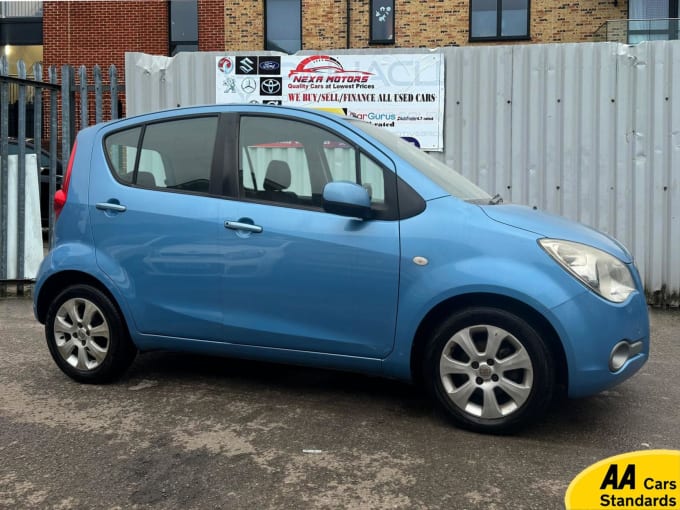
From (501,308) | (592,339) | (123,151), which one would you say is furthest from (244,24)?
(592,339)

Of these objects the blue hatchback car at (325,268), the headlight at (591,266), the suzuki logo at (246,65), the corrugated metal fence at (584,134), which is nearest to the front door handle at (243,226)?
the blue hatchback car at (325,268)

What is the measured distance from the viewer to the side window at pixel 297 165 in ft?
12.6

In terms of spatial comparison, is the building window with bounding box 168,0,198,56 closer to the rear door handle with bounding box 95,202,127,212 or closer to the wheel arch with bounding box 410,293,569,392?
the rear door handle with bounding box 95,202,127,212

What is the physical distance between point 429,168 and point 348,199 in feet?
2.13

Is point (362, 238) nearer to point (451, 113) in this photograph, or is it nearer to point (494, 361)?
point (494, 361)

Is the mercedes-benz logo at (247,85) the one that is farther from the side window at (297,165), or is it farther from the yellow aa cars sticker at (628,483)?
the yellow aa cars sticker at (628,483)

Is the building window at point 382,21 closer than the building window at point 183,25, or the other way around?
the building window at point 382,21

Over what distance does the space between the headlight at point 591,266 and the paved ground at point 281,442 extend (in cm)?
78

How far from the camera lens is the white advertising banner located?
7.54m

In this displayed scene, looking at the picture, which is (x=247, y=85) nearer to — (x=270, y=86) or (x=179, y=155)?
(x=270, y=86)

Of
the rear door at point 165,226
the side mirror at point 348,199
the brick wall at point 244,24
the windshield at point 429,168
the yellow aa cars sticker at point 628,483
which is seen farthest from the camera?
the brick wall at point 244,24

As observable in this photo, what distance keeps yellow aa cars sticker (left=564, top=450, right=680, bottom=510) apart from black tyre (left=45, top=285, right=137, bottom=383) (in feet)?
10.0

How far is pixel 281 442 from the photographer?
343 cm

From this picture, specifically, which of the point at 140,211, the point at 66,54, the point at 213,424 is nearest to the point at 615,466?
the point at 213,424
